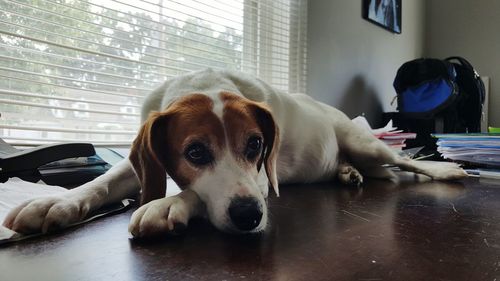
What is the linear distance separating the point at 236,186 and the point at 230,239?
3.6 inches

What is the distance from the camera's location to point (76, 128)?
1425mm

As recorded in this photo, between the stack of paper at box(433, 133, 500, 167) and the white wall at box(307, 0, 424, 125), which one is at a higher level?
the white wall at box(307, 0, 424, 125)

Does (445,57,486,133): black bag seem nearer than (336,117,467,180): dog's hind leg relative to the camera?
No

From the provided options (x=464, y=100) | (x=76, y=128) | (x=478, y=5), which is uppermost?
(x=478, y=5)

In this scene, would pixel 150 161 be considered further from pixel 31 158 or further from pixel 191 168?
pixel 31 158

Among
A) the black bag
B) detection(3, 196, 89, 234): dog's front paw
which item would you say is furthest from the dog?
the black bag

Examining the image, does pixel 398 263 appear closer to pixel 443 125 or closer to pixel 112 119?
pixel 112 119

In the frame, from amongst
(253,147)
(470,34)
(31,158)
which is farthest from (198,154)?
(470,34)

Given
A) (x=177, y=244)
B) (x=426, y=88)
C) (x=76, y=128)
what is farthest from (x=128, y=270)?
(x=426, y=88)

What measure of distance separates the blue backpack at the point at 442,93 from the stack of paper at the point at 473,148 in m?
1.03

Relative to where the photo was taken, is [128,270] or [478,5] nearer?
[128,270]

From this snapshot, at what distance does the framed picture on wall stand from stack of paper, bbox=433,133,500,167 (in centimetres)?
136

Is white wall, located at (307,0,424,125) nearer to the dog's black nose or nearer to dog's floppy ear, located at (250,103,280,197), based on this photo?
dog's floppy ear, located at (250,103,280,197)

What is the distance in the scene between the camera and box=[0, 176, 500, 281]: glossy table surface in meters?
0.50
